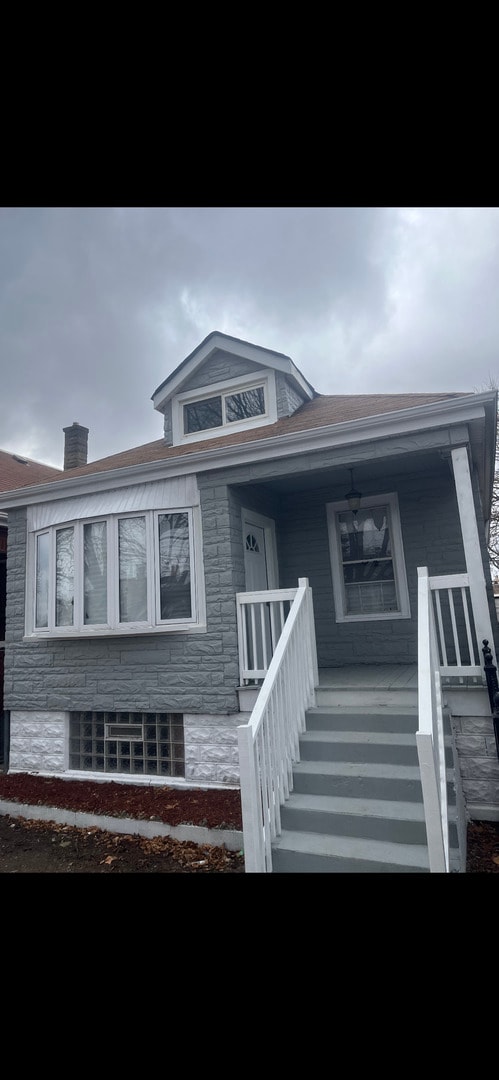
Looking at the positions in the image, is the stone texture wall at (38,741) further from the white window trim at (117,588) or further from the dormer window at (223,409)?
the dormer window at (223,409)

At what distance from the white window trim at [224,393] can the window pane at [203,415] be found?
53 millimetres

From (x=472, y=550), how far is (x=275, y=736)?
7.28 ft

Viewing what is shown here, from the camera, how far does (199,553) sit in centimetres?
555

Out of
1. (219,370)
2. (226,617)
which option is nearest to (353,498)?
(226,617)

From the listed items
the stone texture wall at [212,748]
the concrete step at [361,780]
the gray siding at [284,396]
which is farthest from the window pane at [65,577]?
the concrete step at [361,780]

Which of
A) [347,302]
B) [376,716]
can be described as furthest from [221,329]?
[376,716]

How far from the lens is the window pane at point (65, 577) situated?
20.4 feet

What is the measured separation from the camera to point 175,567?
5.66 metres

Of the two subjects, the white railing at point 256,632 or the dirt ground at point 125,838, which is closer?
the dirt ground at point 125,838

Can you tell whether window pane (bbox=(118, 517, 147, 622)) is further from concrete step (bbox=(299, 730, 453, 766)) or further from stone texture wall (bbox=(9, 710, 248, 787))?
concrete step (bbox=(299, 730, 453, 766))

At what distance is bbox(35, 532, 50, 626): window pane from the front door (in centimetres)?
258

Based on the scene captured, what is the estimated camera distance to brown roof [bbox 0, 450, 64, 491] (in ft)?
32.1
